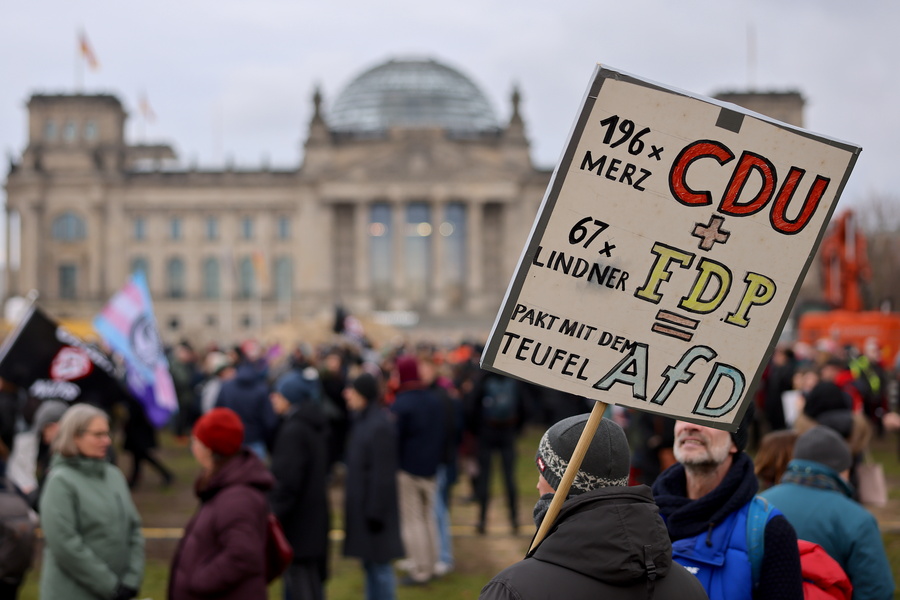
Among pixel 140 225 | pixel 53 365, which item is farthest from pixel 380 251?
pixel 53 365

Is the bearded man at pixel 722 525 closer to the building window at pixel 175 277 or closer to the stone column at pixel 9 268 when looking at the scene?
the building window at pixel 175 277

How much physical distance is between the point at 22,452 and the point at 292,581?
4286 millimetres

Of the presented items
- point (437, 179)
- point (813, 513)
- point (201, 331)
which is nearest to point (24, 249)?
point (201, 331)

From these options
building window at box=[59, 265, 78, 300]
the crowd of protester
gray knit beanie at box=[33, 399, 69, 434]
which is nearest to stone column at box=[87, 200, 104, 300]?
building window at box=[59, 265, 78, 300]

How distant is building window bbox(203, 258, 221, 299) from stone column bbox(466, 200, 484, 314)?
17910 mm

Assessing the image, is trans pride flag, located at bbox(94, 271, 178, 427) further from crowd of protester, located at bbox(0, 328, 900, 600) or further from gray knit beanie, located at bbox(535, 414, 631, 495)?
gray knit beanie, located at bbox(535, 414, 631, 495)

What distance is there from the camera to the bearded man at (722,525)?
3557 mm

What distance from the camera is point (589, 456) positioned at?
115 inches

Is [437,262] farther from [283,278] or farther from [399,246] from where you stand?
[283,278]

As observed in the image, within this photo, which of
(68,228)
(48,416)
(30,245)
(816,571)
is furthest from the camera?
(68,228)

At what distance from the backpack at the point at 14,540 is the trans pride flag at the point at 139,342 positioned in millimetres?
5768

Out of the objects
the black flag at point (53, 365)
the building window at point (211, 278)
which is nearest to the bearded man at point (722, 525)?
the black flag at point (53, 365)

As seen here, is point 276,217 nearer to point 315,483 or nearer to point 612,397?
point 315,483

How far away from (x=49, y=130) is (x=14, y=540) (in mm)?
70007
